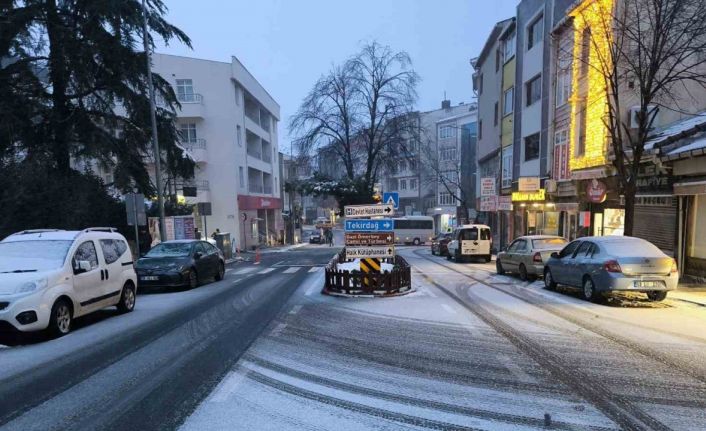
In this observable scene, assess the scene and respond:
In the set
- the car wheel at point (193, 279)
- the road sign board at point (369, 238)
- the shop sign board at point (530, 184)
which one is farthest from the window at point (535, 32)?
the car wheel at point (193, 279)

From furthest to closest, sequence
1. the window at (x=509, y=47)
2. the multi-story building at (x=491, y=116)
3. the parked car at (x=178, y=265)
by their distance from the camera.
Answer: the window at (x=509, y=47) → the multi-story building at (x=491, y=116) → the parked car at (x=178, y=265)

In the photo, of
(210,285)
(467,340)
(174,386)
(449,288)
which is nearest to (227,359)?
(174,386)

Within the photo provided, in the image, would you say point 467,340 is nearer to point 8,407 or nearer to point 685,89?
point 8,407

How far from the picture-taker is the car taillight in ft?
33.3

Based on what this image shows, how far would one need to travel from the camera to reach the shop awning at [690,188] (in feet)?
42.7

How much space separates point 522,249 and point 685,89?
25.4ft

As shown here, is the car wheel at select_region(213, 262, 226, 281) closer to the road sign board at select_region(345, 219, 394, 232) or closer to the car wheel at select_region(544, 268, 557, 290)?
the road sign board at select_region(345, 219, 394, 232)

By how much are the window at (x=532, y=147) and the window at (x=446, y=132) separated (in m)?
34.7

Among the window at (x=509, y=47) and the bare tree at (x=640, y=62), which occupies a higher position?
the window at (x=509, y=47)

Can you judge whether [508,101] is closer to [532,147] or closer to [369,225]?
[532,147]

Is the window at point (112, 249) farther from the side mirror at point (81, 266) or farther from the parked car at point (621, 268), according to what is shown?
the parked car at point (621, 268)

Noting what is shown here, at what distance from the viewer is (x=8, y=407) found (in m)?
4.82

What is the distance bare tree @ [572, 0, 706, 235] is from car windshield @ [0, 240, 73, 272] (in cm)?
1383

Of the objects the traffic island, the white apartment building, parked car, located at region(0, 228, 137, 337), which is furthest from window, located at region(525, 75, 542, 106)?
the white apartment building
